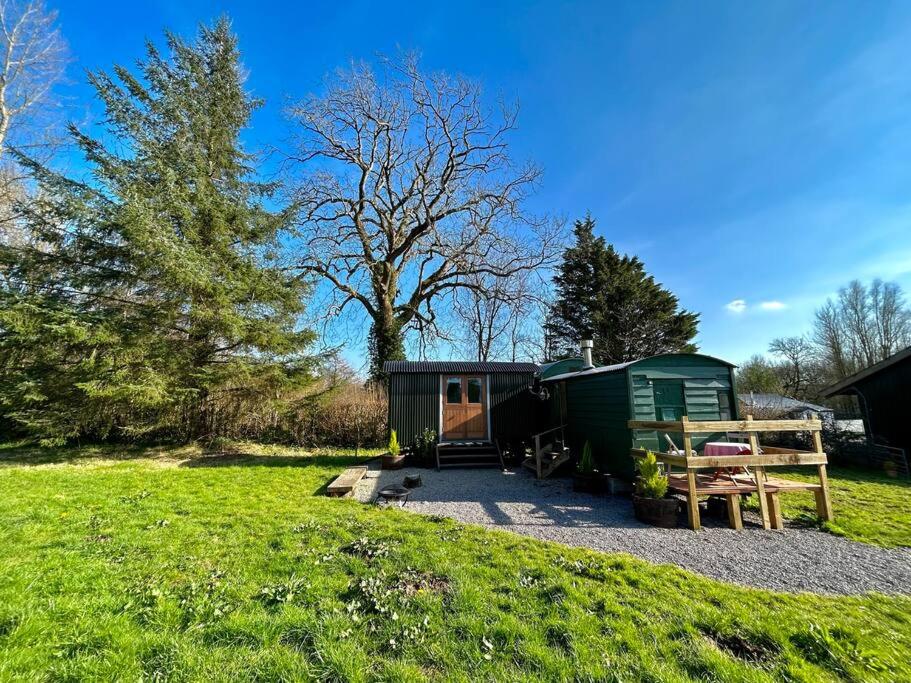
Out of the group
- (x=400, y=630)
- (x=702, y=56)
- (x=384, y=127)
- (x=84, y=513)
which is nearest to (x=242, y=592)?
(x=400, y=630)

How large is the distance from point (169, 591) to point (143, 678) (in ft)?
3.46

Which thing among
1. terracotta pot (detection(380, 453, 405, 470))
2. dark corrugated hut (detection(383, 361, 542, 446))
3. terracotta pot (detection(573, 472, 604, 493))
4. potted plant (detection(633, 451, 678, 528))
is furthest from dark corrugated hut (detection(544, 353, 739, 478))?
terracotta pot (detection(380, 453, 405, 470))

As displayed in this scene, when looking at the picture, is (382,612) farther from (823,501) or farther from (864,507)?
(864,507)

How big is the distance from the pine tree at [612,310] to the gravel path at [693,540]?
14.0m

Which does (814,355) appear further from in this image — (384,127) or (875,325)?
(384,127)

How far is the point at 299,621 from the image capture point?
246 cm

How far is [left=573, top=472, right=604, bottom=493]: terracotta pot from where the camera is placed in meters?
6.99

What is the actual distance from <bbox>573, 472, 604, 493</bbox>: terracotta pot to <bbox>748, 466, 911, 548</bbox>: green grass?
2.37m

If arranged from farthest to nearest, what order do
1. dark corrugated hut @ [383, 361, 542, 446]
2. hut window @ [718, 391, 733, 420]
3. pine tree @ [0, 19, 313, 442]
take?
dark corrugated hut @ [383, 361, 542, 446], pine tree @ [0, 19, 313, 442], hut window @ [718, 391, 733, 420]

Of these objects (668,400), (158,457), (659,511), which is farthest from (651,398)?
(158,457)

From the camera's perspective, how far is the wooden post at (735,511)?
4.95 metres

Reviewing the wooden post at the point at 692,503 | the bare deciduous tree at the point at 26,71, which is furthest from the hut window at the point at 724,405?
the bare deciduous tree at the point at 26,71

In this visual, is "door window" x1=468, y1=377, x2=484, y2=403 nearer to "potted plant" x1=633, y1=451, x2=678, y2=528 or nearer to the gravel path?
the gravel path

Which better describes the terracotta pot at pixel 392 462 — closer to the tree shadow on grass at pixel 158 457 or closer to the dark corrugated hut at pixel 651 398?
the tree shadow on grass at pixel 158 457
